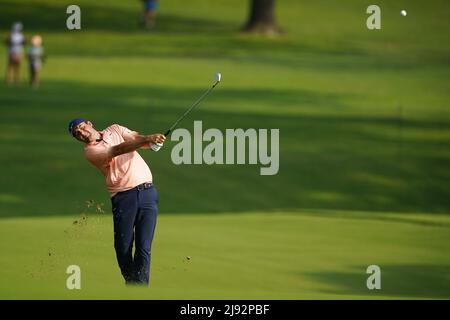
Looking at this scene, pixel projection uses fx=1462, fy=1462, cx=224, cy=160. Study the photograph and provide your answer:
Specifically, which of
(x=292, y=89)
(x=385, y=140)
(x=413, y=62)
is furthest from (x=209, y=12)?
(x=385, y=140)

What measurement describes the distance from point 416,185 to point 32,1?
3291 centimetres

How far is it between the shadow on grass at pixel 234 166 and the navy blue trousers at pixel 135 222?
1371 centimetres

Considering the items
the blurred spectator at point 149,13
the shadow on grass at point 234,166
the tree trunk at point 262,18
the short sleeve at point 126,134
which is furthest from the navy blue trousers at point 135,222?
the blurred spectator at point 149,13

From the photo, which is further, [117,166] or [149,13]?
[149,13]

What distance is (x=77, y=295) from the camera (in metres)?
13.2

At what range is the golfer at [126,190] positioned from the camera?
575 inches

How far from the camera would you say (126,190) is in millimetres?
14648

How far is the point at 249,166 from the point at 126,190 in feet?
61.9
